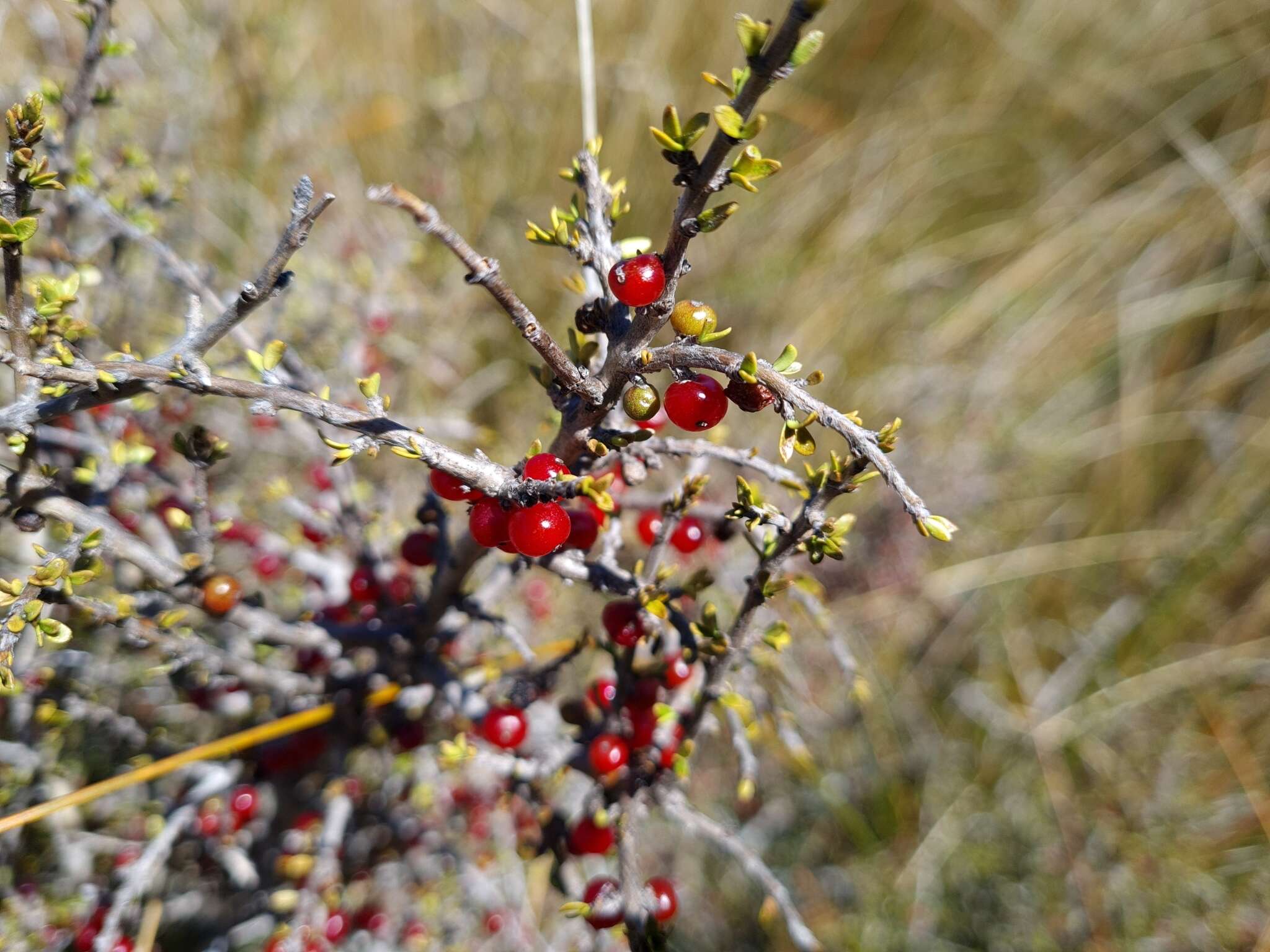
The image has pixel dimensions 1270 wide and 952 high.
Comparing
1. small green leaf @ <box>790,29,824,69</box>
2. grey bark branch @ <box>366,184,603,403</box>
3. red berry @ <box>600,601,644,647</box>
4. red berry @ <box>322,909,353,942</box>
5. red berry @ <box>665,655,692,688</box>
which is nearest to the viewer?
small green leaf @ <box>790,29,824,69</box>

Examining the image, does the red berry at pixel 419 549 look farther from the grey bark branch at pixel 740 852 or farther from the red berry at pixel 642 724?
the grey bark branch at pixel 740 852

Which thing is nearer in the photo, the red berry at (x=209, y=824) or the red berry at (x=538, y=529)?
the red berry at (x=538, y=529)

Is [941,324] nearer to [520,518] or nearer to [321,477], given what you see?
[321,477]

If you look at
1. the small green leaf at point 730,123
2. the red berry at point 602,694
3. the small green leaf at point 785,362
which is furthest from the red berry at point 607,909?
the small green leaf at point 730,123

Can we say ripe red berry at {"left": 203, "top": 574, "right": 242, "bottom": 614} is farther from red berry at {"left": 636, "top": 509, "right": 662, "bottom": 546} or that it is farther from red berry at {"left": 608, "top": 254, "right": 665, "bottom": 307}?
red berry at {"left": 608, "top": 254, "right": 665, "bottom": 307}

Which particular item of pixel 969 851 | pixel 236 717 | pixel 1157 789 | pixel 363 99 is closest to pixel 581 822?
pixel 236 717

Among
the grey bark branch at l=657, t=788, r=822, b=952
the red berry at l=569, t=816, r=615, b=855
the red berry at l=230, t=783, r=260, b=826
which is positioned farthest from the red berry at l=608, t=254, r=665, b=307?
the red berry at l=230, t=783, r=260, b=826
